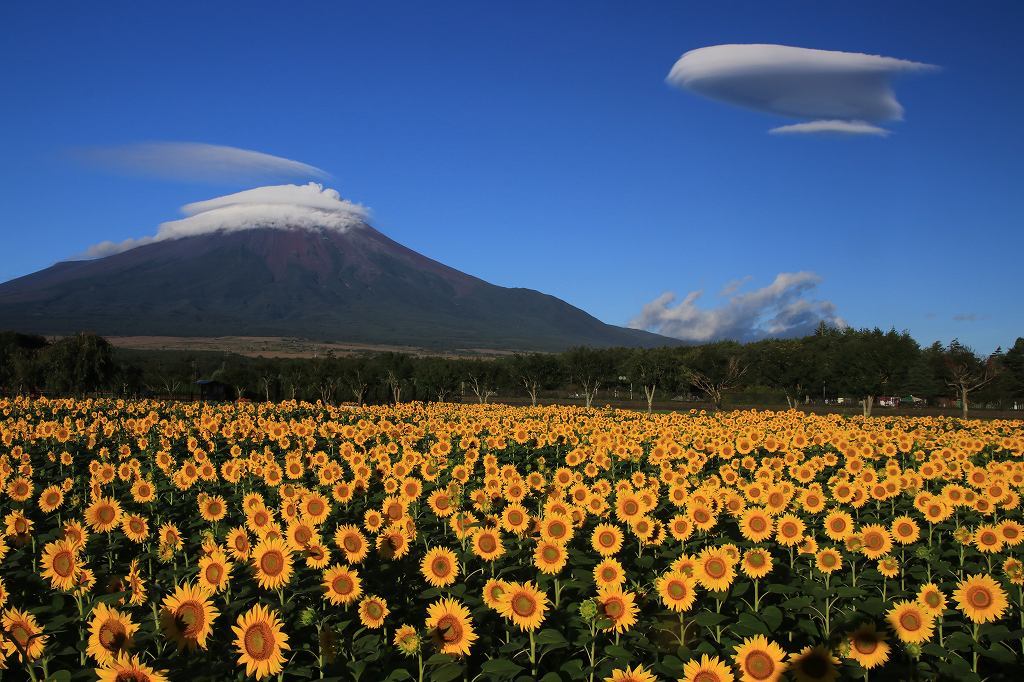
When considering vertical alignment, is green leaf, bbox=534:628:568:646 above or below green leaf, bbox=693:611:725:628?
above

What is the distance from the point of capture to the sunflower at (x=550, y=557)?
6.61 meters

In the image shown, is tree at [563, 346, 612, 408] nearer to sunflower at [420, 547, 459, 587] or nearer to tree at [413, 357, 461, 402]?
tree at [413, 357, 461, 402]

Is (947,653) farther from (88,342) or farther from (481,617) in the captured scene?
(88,342)

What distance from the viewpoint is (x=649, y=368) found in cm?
8500

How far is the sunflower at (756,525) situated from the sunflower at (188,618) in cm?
567

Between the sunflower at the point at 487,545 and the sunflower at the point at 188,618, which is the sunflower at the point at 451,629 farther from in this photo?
the sunflower at the point at 487,545

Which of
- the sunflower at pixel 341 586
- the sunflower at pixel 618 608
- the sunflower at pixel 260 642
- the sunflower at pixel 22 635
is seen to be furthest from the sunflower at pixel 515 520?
the sunflower at pixel 22 635

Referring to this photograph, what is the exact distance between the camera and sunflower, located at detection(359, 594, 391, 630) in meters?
5.55

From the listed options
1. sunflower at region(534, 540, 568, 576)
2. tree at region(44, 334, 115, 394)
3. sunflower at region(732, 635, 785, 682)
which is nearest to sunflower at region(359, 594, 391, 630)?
sunflower at region(534, 540, 568, 576)

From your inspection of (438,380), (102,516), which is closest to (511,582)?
(102,516)

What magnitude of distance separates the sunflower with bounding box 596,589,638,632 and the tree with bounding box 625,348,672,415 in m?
75.9

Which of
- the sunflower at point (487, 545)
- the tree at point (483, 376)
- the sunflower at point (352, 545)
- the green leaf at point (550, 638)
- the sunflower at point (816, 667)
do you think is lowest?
the green leaf at point (550, 638)

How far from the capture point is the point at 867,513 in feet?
34.8

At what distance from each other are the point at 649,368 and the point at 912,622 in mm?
80173
